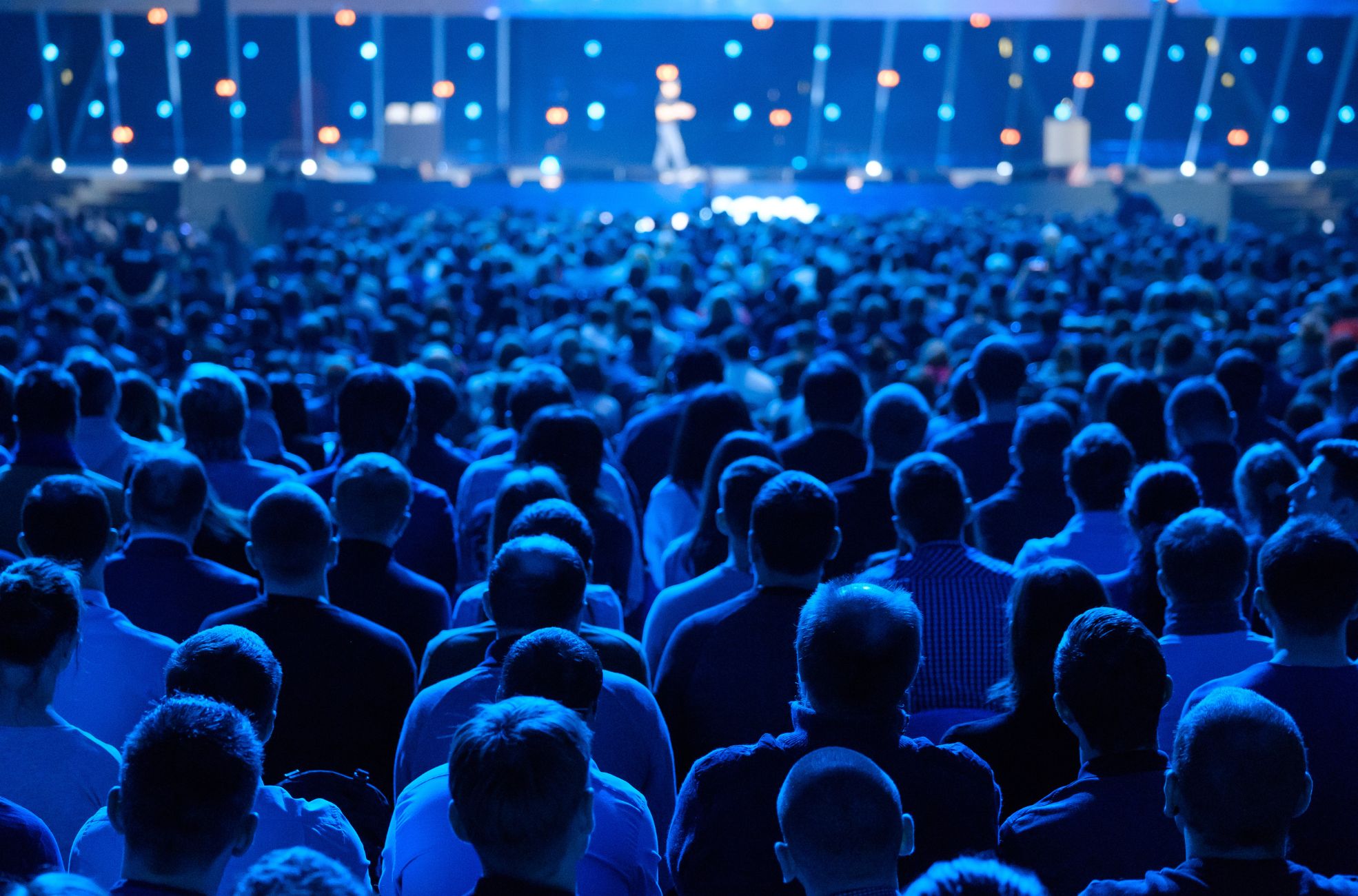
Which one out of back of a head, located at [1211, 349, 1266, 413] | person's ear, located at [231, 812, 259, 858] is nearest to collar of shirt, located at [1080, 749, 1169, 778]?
person's ear, located at [231, 812, 259, 858]

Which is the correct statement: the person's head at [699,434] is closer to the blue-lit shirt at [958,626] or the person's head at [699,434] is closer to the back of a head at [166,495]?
the blue-lit shirt at [958,626]

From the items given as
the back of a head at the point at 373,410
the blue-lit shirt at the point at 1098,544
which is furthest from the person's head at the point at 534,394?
the blue-lit shirt at the point at 1098,544

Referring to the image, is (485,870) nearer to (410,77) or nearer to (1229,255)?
(1229,255)

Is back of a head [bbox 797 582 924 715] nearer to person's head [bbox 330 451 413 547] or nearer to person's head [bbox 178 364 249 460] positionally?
person's head [bbox 330 451 413 547]

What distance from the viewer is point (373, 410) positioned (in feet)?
18.3

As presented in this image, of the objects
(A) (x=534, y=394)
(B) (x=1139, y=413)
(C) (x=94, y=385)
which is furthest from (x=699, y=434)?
(C) (x=94, y=385)

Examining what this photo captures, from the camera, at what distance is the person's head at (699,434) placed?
569 centimetres

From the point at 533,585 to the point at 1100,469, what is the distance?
7.44 feet

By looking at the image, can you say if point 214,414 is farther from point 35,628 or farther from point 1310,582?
point 1310,582

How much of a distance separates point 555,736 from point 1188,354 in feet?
22.0

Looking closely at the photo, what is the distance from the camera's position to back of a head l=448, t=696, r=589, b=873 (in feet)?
6.78

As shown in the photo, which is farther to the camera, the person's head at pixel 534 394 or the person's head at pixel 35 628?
the person's head at pixel 534 394

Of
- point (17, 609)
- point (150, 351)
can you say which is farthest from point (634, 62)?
point (17, 609)

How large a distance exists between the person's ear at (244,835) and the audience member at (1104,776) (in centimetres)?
132
